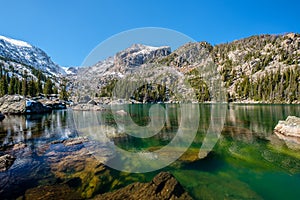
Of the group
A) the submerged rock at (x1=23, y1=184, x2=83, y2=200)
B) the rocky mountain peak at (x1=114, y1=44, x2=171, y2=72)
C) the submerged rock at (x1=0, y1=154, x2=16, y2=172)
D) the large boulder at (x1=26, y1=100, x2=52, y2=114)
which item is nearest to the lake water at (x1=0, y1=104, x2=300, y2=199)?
the submerged rock at (x1=23, y1=184, x2=83, y2=200)

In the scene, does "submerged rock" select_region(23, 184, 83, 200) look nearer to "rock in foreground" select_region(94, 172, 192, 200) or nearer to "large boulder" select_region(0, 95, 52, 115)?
"rock in foreground" select_region(94, 172, 192, 200)

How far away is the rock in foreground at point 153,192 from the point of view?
6.36 meters

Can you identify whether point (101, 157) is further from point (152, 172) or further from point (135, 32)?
point (135, 32)

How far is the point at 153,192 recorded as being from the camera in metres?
6.58

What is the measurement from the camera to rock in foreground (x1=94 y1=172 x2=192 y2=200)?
6.36 m

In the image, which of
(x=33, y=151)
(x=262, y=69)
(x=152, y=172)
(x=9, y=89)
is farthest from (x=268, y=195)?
(x=262, y=69)

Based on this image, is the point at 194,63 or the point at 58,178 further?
the point at 194,63

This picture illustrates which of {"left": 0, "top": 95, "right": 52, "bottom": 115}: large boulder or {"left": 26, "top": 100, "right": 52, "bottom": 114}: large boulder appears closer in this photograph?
{"left": 0, "top": 95, "right": 52, "bottom": 115}: large boulder

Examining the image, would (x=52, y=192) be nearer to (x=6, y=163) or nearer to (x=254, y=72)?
(x=6, y=163)

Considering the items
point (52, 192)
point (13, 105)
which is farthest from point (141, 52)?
point (13, 105)

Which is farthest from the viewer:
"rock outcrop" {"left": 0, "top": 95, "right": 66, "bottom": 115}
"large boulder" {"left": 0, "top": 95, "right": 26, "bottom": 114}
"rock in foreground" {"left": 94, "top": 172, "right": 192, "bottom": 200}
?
"rock outcrop" {"left": 0, "top": 95, "right": 66, "bottom": 115}

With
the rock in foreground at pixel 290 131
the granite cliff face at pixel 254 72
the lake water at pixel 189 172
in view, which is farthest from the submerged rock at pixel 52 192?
the granite cliff face at pixel 254 72

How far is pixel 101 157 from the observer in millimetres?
11359

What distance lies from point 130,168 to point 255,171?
22.4ft
